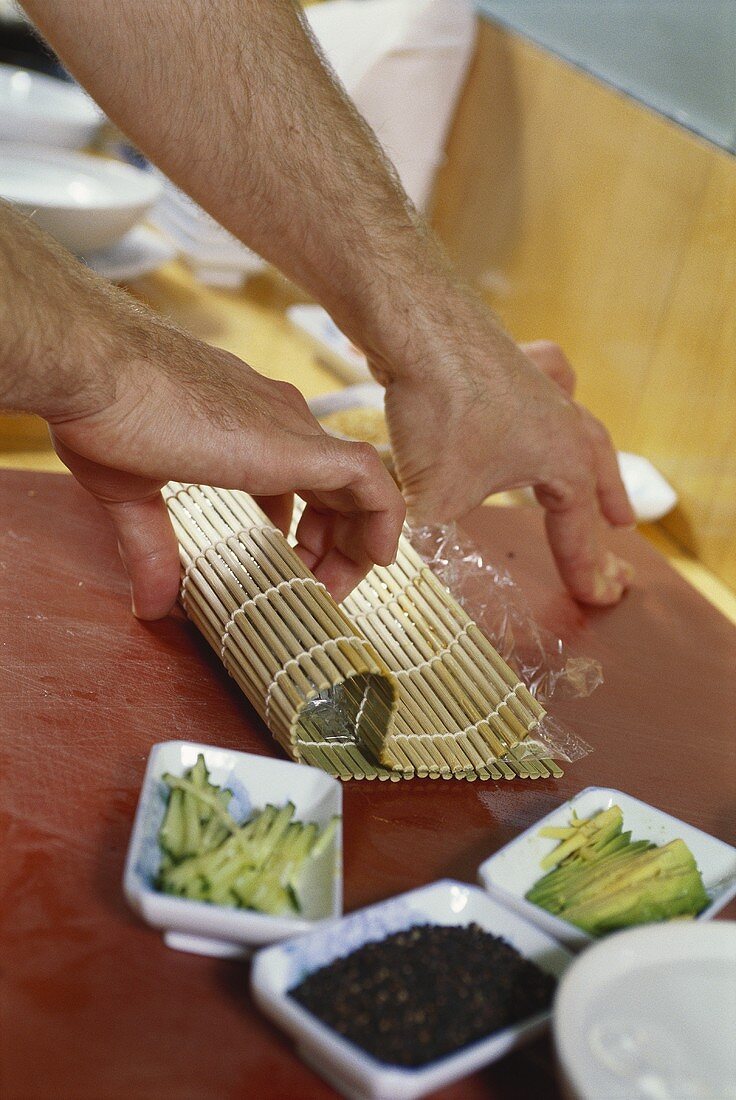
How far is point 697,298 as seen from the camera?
1793 millimetres

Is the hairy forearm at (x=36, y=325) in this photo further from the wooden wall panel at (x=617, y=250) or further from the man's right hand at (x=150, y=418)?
the wooden wall panel at (x=617, y=250)

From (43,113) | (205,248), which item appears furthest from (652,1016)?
(43,113)

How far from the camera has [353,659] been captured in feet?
3.31

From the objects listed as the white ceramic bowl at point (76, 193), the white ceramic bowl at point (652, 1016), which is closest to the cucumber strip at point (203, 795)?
the white ceramic bowl at point (652, 1016)

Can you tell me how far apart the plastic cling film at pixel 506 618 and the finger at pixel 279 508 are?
7.3 inches

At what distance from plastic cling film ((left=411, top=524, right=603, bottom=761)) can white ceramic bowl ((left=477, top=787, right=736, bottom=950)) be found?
0.22 m

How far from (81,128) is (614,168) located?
1.17 m

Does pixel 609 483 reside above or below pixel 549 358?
below

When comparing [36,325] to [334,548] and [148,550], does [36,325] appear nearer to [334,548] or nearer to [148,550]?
[148,550]

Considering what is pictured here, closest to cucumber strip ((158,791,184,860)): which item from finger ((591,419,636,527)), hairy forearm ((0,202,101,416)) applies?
hairy forearm ((0,202,101,416))

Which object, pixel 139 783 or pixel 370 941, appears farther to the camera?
pixel 139 783

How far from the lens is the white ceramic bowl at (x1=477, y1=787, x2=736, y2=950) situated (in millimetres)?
831

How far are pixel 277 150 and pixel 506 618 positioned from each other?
60 cm

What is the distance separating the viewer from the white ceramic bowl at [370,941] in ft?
2.20
